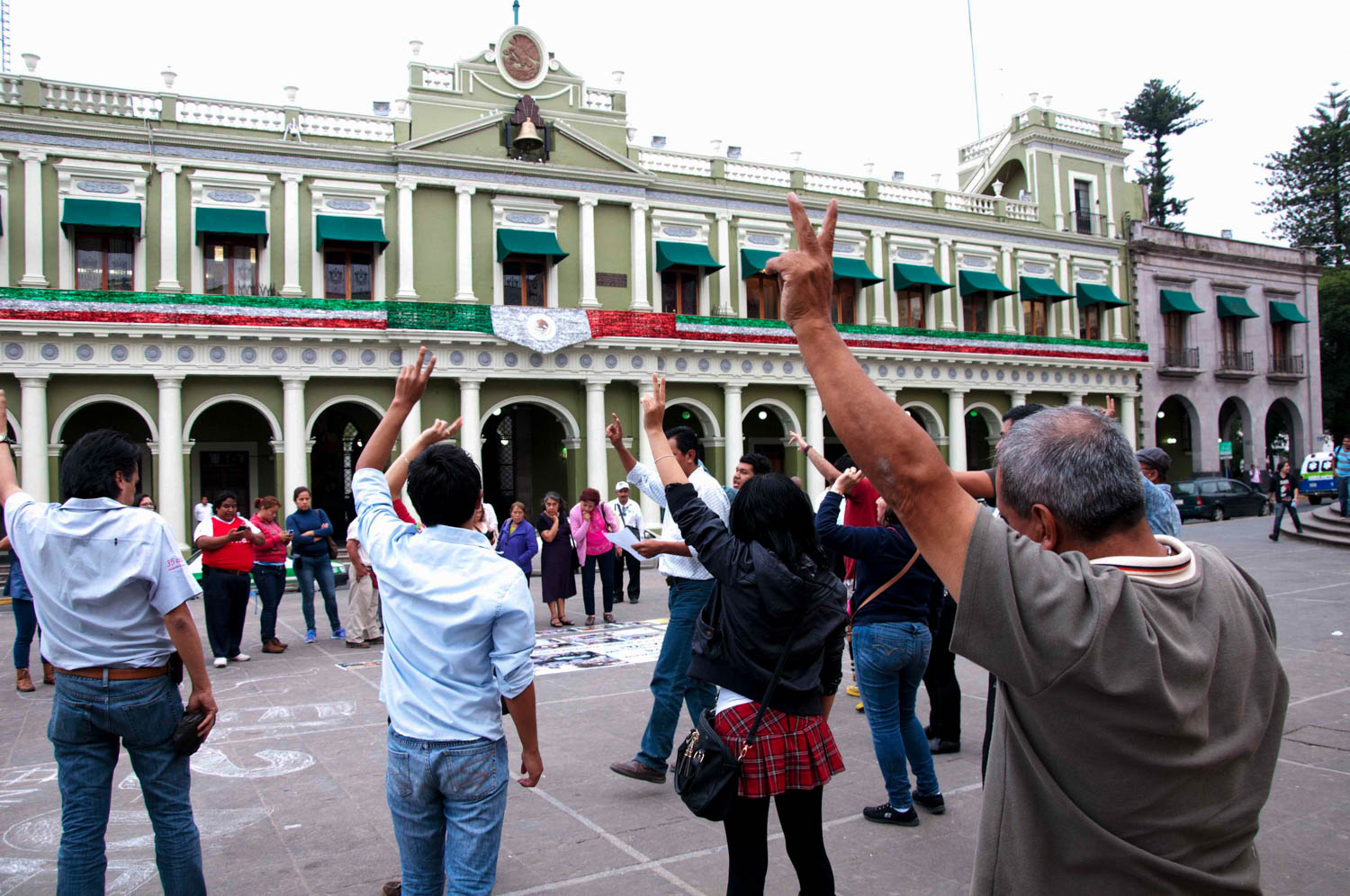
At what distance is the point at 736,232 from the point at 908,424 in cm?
2677

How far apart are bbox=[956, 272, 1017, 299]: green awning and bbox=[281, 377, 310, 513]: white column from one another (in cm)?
2097

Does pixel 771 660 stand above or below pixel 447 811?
→ above

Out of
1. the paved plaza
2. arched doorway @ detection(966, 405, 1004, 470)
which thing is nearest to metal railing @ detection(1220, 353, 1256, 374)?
arched doorway @ detection(966, 405, 1004, 470)

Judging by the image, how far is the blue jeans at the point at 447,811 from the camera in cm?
292

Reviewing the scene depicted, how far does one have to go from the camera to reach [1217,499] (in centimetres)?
2861

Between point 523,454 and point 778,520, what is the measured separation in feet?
A: 84.9

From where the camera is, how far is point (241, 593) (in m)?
9.96

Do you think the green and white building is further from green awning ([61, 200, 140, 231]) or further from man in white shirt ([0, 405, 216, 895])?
man in white shirt ([0, 405, 216, 895])

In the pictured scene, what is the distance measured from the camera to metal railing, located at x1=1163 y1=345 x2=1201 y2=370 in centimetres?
3522

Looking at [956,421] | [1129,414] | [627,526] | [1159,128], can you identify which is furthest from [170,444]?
[1159,128]

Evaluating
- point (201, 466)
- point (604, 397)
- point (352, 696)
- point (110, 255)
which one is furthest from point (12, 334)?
point (352, 696)

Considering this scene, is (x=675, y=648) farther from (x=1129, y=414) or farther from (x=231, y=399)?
(x=1129, y=414)

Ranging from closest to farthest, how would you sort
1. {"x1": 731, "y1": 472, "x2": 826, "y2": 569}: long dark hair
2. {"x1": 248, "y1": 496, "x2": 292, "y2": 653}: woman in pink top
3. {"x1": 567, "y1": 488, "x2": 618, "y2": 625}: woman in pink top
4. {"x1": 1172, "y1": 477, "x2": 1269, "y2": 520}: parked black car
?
{"x1": 731, "y1": 472, "x2": 826, "y2": 569}: long dark hair → {"x1": 248, "y1": 496, "x2": 292, "y2": 653}: woman in pink top → {"x1": 567, "y1": 488, "x2": 618, "y2": 625}: woman in pink top → {"x1": 1172, "y1": 477, "x2": 1269, "y2": 520}: parked black car

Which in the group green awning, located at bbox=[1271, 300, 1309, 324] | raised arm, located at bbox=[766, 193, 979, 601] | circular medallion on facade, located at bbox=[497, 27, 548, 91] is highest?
circular medallion on facade, located at bbox=[497, 27, 548, 91]
